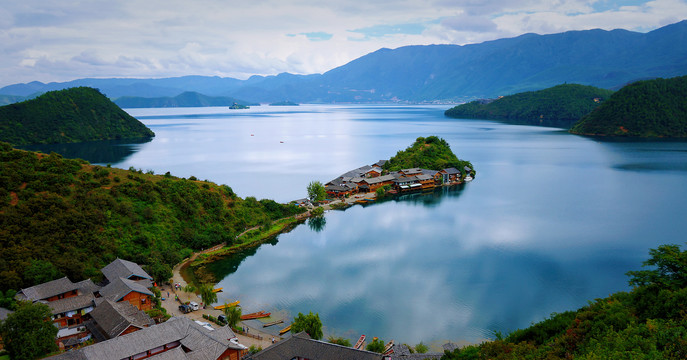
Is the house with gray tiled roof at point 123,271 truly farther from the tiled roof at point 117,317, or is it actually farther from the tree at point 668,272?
the tree at point 668,272

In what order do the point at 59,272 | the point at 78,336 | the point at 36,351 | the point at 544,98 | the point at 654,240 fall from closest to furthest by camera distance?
the point at 36,351, the point at 78,336, the point at 59,272, the point at 654,240, the point at 544,98

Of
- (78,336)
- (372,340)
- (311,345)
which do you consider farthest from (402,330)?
(78,336)

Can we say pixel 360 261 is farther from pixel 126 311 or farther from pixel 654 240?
pixel 654 240

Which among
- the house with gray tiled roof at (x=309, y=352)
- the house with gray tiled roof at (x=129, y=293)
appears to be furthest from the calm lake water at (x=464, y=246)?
the house with gray tiled roof at (x=129, y=293)

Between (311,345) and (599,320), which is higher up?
(599,320)

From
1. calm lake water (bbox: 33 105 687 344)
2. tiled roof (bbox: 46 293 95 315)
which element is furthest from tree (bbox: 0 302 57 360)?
calm lake water (bbox: 33 105 687 344)

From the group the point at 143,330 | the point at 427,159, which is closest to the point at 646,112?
the point at 427,159

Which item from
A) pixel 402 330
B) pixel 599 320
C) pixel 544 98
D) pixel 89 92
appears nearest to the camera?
pixel 599 320
